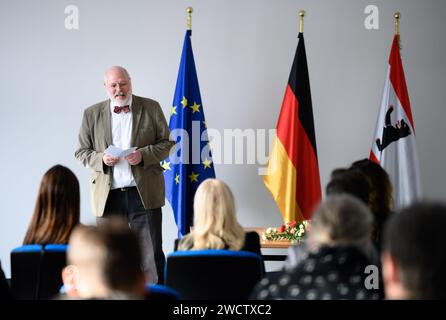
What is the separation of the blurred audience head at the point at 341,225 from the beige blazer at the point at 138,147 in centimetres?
287

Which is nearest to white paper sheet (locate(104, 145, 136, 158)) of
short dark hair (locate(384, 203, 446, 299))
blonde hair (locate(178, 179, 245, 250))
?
blonde hair (locate(178, 179, 245, 250))

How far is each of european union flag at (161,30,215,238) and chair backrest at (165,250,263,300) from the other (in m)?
2.60

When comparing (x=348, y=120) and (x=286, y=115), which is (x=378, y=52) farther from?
(x=286, y=115)

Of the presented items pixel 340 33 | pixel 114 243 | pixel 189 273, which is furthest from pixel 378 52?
pixel 114 243

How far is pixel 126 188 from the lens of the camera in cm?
476

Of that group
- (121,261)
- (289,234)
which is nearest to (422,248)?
(121,261)

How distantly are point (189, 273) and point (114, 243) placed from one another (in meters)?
0.98

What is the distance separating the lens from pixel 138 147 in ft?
15.8

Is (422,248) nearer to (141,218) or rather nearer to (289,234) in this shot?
(289,234)

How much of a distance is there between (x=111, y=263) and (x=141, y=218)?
3.23 m

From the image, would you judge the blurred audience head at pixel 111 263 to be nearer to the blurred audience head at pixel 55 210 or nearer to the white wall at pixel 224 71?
the blurred audience head at pixel 55 210

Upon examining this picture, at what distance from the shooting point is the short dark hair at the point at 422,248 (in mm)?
1372

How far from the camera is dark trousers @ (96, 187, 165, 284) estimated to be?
4.77m

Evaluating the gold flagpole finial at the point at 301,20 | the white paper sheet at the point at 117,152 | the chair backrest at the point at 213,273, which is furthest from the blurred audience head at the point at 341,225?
the gold flagpole finial at the point at 301,20
